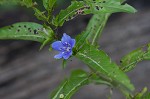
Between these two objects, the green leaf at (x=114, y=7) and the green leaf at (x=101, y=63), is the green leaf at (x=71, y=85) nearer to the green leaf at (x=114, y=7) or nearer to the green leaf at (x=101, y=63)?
the green leaf at (x=101, y=63)

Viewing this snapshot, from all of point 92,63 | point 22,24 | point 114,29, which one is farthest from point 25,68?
point 92,63

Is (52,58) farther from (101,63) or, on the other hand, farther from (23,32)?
(101,63)

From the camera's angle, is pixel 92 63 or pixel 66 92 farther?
pixel 66 92

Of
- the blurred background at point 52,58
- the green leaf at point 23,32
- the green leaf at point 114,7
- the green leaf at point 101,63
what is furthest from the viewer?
the blurred background at point 52,58

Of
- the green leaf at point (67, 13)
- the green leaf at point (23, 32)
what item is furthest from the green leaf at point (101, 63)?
the green leaf at point (23, 32)

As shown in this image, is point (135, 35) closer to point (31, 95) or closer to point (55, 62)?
point (55, 62)
